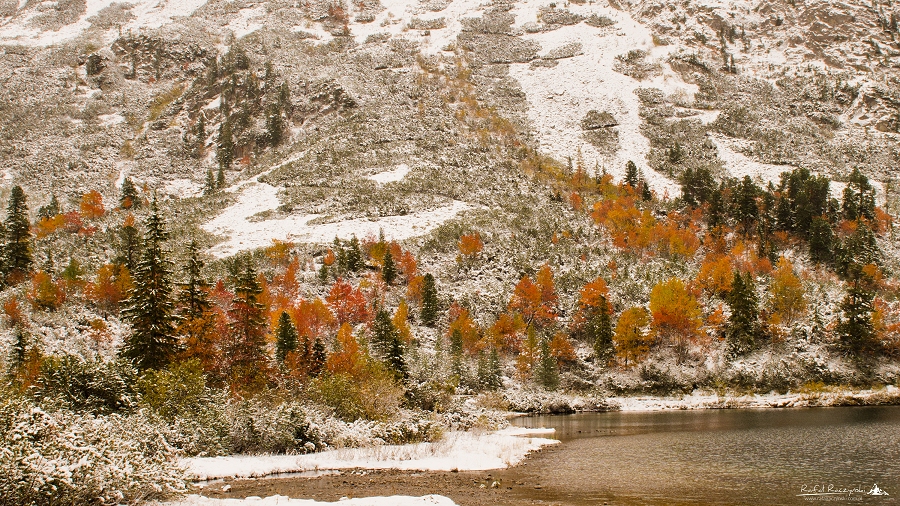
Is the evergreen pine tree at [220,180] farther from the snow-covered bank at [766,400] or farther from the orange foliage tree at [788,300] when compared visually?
the orange foliage tree at [788,300]

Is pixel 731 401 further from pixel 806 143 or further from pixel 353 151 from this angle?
pixel 806 143

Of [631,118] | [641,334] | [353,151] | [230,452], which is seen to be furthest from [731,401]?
[631,118]

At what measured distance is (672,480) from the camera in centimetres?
2194

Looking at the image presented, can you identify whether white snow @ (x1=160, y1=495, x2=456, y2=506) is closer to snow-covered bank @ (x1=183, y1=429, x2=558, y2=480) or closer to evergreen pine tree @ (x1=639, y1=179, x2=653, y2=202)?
snow-covered bank @ (x1=183, y1=429, x2=558, y2=480)

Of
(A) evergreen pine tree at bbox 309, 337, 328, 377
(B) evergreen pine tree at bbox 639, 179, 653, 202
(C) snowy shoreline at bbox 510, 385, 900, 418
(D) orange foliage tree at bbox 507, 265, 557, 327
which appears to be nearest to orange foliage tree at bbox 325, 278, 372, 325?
(D) orange foliage tree at bbox 507, 265, 557, 327

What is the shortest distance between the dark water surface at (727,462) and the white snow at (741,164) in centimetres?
10534

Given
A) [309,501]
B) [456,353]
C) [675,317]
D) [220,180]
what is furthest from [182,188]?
[309,501]

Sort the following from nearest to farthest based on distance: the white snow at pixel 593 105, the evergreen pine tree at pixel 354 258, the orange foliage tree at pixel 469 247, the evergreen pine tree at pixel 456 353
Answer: the evergreen pine tree at pixel 456 353
the evergreen pine tree at pixel 354 258
the orange foliage tree at pixel 469 247
the white snow at pixel 593 105

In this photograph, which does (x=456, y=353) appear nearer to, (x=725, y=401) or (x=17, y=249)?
(x=725, y=401)

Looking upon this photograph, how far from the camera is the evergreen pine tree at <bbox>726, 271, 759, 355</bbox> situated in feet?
236

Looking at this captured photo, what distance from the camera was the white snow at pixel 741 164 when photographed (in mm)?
137125

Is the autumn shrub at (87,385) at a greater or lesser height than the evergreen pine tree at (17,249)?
greater

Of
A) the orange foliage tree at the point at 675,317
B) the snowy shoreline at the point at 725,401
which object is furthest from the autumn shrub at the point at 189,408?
the orange foliage tree at the point at 675,317

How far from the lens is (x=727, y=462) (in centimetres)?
2575
